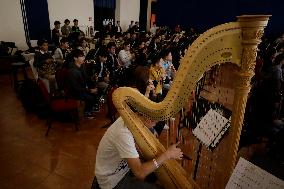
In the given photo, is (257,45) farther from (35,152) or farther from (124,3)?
(124,3)

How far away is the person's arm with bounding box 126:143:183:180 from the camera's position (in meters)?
1.78

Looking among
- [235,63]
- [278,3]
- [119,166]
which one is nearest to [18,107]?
[119,166]

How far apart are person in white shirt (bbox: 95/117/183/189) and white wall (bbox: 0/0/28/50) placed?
8.71 meters

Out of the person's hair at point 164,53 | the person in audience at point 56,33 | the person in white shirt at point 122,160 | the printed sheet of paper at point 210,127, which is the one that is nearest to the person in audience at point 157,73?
the person's hair at point 164,53

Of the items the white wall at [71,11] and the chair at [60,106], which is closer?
the chair at [60,106]

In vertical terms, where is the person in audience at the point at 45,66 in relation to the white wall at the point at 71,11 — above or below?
below

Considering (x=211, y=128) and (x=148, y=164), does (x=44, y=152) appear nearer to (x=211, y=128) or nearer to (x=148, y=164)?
(x=148, y=164)

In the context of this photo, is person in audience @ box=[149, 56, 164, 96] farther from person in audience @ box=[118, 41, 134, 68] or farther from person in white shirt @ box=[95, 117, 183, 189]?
person in white shirt @ box=[95, 117, 183, 189]

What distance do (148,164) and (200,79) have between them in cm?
71

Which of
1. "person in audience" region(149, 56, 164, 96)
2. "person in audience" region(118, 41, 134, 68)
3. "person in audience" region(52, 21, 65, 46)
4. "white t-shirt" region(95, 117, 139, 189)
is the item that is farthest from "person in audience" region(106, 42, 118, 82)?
"person in audience" region(52, 21, 65, 46)

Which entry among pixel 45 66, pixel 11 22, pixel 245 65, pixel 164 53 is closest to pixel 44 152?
pixel 45 66

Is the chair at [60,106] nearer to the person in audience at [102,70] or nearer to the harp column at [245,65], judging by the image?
the person in audience at [102,70]

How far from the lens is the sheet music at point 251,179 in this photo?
1154mm

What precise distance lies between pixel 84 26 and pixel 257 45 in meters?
11.6
